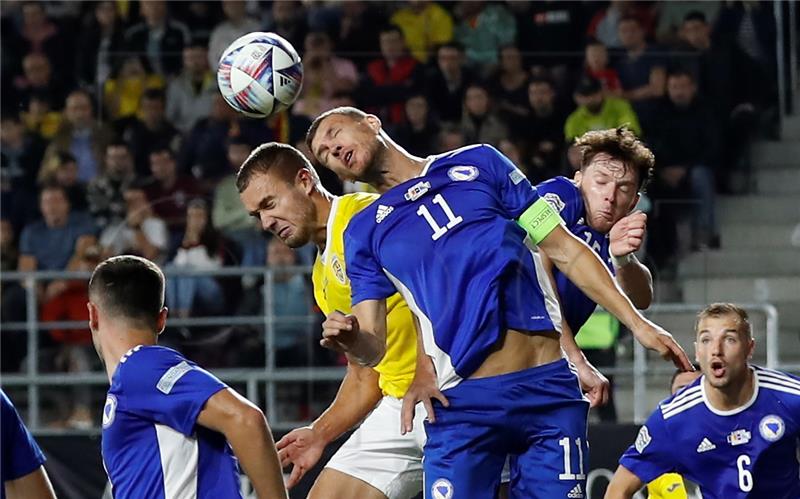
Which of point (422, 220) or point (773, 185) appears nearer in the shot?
point (422, 220)

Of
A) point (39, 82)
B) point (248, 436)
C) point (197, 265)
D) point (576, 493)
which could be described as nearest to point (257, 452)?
point (248, 436)

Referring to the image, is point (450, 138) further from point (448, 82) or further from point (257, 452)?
point (257, 452)

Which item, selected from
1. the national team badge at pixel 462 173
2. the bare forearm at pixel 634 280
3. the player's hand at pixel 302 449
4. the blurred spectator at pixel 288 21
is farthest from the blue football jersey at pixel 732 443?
the blurred spectator at pixel 288 21

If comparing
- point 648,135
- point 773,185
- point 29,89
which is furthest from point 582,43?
point 29,89

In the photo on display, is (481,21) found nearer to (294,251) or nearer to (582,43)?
(582,43)

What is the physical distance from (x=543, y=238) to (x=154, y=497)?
153 cm

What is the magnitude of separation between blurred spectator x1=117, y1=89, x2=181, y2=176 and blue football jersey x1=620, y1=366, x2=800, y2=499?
473 cm

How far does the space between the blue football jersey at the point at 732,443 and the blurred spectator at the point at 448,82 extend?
3.88 m

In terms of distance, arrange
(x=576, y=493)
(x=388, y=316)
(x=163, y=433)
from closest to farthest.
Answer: (x=163, y=433) → (x=576, y=493) → (x=388, y=316)

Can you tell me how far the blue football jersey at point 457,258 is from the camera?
466 centimetres

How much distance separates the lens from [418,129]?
9680 mm

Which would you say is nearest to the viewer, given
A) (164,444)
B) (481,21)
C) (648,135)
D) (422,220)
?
(164,444)

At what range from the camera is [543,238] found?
15.6 ft

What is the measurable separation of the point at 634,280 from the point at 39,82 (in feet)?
20.6
